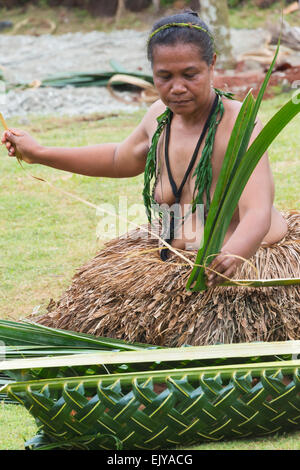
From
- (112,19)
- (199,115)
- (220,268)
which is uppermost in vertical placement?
(112,19)

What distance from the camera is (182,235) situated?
278 cm

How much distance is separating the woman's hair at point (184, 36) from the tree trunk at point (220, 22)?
6640mm

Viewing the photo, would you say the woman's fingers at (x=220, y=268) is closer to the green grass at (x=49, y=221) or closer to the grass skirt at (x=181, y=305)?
the grass skirt at (x=181, y=305)

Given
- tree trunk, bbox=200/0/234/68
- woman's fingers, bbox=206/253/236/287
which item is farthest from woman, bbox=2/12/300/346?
tree trunk, bbox=200/0/234/68

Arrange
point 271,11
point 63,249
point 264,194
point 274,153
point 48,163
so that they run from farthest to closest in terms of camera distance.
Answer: point 271,11
point 274,153
point 63,249
point 48,163
point 264,194

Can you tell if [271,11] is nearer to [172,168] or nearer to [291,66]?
[291,66]

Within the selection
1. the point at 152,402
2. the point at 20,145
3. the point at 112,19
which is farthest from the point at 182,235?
the point at 112,19

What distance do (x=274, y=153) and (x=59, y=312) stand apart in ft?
10.9

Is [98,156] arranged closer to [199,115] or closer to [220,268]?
[199,115]

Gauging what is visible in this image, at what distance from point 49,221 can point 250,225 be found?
268 cm

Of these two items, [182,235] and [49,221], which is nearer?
[182,235]
